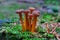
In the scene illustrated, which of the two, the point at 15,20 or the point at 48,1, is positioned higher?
the point at 15,20

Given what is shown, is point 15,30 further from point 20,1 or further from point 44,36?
point 20,1

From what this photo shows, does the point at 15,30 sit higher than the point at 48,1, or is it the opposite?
the point at 15,30

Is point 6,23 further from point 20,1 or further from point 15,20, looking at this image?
point 20,1

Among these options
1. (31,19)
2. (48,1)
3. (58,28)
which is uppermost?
(31,19)

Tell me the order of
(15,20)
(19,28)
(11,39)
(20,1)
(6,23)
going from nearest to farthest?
(11,39) < (19,28) < (6,23) < (15,20) < (20,1)

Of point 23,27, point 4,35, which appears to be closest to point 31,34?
point 23,27

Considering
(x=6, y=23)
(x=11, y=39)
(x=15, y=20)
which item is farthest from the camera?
(x=15, y=20)

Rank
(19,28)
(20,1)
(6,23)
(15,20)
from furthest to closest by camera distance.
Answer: (20,1), (15,20), (6,23), (19,28)

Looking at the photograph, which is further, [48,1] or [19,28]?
[48,1]

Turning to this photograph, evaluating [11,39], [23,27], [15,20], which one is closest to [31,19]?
[23,27]
